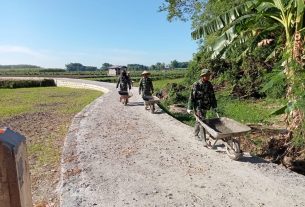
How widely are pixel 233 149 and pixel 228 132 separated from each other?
0.40 metres

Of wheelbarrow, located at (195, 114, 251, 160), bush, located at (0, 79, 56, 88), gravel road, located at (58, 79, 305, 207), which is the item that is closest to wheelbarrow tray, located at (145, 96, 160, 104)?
gravel road, located at (58, 79, 305, 207)

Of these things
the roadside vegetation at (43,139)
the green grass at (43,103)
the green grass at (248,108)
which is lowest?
the green grass at (43,103)

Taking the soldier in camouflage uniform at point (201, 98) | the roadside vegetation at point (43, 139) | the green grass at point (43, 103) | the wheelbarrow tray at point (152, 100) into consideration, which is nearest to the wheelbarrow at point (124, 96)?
the roadside vegetation at point (43, 139)

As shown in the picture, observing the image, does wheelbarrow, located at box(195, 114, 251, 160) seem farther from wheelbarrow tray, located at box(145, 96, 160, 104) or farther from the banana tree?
wheelbarrow tray, located at box(145, 96, 160, 104)

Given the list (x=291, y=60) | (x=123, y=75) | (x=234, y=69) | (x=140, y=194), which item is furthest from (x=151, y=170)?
(x=234, y=69)

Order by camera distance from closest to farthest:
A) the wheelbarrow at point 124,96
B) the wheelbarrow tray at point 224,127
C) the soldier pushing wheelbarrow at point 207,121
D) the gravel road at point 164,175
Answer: the gravel road at point 164,175, the wheelbarrow tray at point 224,127, the soldier pushing wheelbarrow at point 207,121, the wheelbarrow at point 124,96

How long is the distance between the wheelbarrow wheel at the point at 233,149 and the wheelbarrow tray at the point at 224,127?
0.71 ft

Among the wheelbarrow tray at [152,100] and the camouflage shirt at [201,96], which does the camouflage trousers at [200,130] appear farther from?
the wheelbarrow tray at [152,100]

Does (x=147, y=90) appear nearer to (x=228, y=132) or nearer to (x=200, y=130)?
(x=200, y=130)

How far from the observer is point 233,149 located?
859 cm

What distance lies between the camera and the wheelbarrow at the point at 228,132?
8.43 meters

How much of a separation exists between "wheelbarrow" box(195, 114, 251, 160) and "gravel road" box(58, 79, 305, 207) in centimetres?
22

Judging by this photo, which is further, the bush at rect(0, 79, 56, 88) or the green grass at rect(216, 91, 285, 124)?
the bush at rect(0, 79, 56, 88)

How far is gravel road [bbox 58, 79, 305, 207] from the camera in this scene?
256 inches
